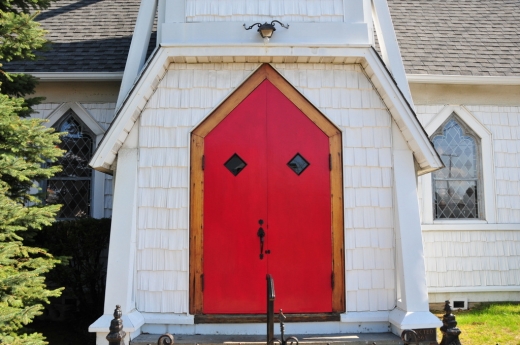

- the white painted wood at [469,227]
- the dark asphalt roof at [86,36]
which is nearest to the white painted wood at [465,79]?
the white painted wood at [469,227]

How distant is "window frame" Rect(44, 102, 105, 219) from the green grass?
20.1 feet

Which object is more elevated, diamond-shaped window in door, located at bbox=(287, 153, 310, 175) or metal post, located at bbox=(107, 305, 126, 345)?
diamond-shaped window in door, located at bbox=(287, 153, 310, 175)

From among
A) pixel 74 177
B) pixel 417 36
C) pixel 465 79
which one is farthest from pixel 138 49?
pixel 417 36

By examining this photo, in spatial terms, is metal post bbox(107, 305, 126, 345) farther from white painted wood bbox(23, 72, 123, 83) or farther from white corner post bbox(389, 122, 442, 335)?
white painted wood bbox(23, 72, 123, 83)

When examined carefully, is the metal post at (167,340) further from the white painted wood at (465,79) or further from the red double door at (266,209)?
the white painted wood at (465,79)

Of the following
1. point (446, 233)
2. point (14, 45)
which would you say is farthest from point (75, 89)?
point (446, 233)

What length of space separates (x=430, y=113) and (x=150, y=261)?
5.95 metres

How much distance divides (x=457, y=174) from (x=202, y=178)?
17.5 ft

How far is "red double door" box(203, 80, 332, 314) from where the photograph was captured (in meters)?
6.22

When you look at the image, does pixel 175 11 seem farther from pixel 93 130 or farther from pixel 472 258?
pixel 472 258

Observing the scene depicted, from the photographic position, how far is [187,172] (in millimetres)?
6316

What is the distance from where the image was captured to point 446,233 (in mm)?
8727

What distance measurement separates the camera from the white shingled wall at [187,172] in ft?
20.3

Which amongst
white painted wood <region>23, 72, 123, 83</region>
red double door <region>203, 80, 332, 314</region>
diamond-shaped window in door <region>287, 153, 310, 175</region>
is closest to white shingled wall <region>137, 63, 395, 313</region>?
red double door <region>203, 80, 332, 314</region>
